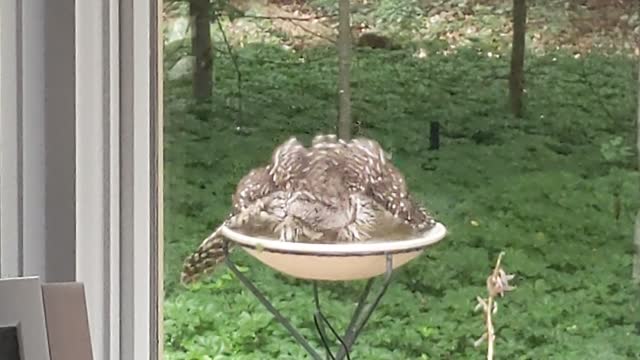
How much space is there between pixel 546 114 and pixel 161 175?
0.56 metres

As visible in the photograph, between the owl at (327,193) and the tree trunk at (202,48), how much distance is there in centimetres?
14

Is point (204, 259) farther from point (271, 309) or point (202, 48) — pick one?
point (202, 48)

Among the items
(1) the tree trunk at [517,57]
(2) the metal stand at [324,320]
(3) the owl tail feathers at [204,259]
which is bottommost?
(2) the metal stand at [324,320]

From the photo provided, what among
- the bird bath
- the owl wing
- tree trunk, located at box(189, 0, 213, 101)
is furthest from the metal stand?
tree trunk, located at box(189, 0, 213, 101)

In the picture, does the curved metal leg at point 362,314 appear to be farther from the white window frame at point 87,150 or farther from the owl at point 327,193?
the white window frame at point 87,150

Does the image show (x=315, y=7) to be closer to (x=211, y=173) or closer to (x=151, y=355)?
(x=211, y=173)

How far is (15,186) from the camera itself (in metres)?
1.39

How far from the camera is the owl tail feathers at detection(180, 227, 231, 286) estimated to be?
1525 millimetres

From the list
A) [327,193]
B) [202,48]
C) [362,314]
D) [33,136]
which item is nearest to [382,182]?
[327,193]

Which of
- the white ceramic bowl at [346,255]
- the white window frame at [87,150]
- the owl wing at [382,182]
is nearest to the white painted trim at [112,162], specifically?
the white window frame at [87,150]

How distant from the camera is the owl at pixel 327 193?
1485 mm

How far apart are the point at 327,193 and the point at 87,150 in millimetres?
338

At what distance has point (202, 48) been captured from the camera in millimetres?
1514

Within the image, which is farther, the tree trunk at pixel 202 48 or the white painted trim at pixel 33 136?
the tree trunk at pixel 202 48
